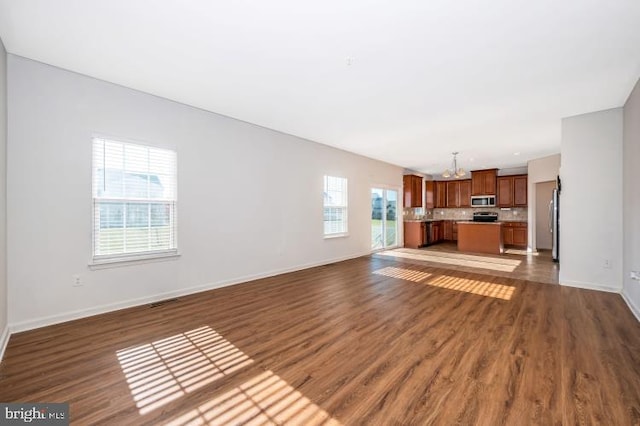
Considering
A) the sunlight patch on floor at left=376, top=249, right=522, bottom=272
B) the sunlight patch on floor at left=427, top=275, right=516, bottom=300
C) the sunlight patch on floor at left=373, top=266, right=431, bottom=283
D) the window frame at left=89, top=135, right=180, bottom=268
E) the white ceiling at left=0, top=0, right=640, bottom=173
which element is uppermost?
the white ceiling at left=0, top=0, right=640, bottom=173

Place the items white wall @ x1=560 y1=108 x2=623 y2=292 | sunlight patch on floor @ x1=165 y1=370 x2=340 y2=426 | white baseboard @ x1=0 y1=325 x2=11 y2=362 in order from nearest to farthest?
sunlight patch on floor @ x1=165 y1=370 x2=340 y2=426 → white baseboard @ x1=0 y1=325 x2=11 y2=362 → white wall @ x1=560 y1=108 x2=623 y2=292

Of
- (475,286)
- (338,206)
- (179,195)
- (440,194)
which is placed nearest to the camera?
(179,195)

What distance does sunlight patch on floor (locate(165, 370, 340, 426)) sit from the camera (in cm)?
164

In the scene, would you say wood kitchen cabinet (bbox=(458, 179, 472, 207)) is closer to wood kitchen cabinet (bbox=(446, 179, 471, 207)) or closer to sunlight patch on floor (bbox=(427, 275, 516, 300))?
wood kitchen cabinet (bbox=(446, 179, 471, 207))

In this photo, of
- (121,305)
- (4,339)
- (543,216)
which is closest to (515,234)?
(543,216)

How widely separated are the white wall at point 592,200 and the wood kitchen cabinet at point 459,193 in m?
5.91

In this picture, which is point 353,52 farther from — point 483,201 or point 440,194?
point 440,194

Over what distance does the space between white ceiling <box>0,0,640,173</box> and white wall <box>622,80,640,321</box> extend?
12.6 inches

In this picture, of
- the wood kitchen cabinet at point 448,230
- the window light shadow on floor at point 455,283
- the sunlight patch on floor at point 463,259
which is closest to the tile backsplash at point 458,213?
the wood kitchen cabinet at point 448,230

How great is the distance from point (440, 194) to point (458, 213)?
1.01m

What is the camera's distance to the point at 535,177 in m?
7.88

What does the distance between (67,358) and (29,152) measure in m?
2.13

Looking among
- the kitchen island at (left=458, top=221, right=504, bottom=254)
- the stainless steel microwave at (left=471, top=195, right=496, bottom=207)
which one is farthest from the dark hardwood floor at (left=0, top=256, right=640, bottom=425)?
the stainless steel microwave at (left=471, top=195, right=496, bottom=207)

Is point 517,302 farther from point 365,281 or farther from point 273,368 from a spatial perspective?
point 273,368
